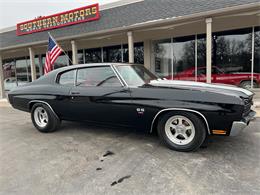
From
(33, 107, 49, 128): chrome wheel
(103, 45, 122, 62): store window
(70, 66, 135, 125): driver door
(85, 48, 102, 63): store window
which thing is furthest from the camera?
(85, 48, 102, 63): store window

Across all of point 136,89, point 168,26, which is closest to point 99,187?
point 136,89

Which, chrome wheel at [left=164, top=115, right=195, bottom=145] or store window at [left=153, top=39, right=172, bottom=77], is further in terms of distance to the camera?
store window at [left=153, top=39, right=172, bottom=77]

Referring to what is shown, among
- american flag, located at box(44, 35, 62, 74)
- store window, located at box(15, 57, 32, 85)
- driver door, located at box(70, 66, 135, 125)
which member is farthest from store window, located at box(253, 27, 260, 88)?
Answer: store window, located at box(15, 57, 32, 85)

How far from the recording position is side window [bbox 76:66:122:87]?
373 centimetres

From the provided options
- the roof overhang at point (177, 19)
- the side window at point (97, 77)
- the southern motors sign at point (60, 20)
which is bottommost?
the side window at point (97, 77)

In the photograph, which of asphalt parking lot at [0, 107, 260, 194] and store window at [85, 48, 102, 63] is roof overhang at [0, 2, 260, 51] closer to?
store window at [85, 48, 102, 63]

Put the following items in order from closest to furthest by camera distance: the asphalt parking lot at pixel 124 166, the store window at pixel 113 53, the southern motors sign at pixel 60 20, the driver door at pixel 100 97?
the asphalt parking lot at pixel 124 166
the driver door at pixel 100 97
the southern motors sign at pixel 60 20
the store window at pixel 113 53

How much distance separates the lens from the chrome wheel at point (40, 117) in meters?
4.65

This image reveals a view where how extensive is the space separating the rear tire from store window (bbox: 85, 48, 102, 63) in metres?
9.61

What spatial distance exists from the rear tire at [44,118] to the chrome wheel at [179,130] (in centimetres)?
262

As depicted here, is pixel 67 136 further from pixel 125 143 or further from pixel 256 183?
pixel 256 183

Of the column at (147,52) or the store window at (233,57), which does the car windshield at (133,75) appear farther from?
the column at (147,52)

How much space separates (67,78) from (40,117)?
128cm

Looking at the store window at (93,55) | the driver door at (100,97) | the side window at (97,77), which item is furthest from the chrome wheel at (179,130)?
the store window at (93,55)
